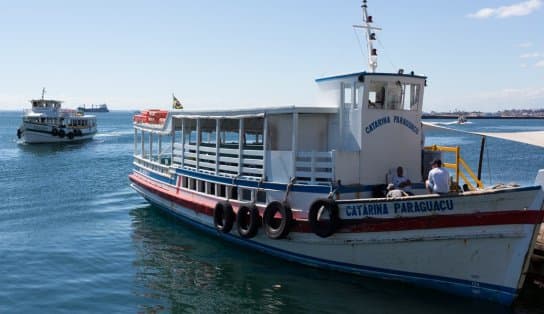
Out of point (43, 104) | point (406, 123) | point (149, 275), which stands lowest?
point (149, 275)

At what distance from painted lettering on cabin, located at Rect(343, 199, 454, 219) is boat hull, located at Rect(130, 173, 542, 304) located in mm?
160

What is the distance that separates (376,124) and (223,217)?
5013mm

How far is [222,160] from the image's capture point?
52.2 ft

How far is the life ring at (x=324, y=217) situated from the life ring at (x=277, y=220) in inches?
27.6

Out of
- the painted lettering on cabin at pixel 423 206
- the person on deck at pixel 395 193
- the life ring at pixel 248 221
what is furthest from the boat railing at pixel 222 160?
the painted lettering on cabin at pixel 423 206

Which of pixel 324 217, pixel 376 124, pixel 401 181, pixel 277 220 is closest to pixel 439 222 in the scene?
pixel 401 181

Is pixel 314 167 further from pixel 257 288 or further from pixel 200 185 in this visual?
pixel 200 185

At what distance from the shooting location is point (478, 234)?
10.7 m

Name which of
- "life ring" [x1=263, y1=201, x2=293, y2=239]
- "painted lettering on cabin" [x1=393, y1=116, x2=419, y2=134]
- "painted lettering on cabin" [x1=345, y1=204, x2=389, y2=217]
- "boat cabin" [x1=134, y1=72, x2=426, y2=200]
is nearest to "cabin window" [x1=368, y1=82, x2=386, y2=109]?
"boat cabin" [x1=134, y1=72, x2=426, y2=200]

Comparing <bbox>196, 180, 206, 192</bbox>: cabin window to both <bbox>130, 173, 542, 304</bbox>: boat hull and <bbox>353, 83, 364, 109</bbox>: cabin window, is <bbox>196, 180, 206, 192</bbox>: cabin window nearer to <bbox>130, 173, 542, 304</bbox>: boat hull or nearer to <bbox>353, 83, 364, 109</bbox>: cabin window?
<bbox>130, 173, 542, 304</bbox>: boat hull

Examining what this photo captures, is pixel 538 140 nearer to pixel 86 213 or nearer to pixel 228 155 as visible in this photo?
pixel 228 155

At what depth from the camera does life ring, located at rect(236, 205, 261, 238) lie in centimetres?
1403

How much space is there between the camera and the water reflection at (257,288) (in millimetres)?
11477

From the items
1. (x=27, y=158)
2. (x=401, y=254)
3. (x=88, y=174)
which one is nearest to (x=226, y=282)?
(x=401, y=254)
